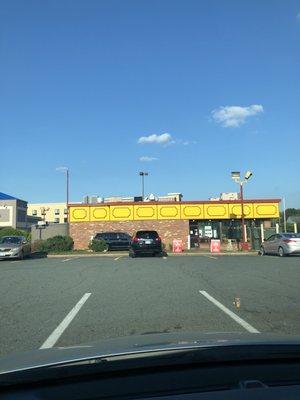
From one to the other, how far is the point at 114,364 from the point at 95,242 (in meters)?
34.3

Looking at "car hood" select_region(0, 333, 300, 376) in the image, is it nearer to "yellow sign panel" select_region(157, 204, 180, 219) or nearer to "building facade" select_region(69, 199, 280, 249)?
"building facade" select_region(69, 199, 280, 249)

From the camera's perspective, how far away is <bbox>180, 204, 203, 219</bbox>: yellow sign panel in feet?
149

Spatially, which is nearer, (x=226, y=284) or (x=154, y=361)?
(x=154, y=361)

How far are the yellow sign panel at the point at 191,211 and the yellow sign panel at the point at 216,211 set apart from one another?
498mm

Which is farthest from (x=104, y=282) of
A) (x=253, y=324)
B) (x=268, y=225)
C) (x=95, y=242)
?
(x=268, y=225)

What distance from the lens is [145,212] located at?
45719mm

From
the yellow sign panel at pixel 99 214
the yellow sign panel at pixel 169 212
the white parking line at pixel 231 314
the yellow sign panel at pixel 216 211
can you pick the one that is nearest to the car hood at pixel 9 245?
the yellow sign panel at pixel 99 214

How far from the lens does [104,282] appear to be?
15.5m

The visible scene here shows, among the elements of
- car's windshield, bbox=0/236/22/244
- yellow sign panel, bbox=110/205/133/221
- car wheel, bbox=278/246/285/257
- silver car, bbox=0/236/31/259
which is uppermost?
yellow sign panel, bbox=110/205/133/221

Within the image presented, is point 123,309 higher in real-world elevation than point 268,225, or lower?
lower

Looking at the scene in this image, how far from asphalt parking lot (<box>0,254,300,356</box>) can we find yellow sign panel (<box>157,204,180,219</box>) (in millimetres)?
27090

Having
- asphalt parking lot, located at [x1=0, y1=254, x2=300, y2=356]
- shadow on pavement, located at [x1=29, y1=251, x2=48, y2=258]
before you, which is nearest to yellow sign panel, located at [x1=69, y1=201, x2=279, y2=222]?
shadow on pavement, located at [x1=29, y1=251, x2=48, y2=258]

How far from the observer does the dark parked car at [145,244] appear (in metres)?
30.2

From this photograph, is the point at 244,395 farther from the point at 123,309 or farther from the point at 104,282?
the point at 104,282
